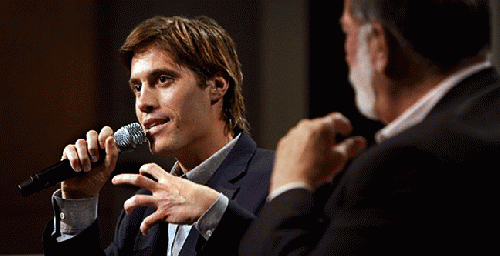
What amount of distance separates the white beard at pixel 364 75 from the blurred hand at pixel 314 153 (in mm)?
41

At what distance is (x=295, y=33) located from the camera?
1.62m

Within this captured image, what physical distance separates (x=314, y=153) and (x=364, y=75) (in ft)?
0.41

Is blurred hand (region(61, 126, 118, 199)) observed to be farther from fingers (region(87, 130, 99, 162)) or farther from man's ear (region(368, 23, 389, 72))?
man's ear (region(368, 23, 389, 72))

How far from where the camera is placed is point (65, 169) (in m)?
1.16

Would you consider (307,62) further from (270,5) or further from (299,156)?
(299,156)

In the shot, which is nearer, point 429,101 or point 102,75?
point 429,101

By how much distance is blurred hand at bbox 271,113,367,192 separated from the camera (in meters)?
0.80

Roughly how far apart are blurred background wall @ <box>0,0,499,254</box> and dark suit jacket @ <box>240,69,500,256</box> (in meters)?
0.67

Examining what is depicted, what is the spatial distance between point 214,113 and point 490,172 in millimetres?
723

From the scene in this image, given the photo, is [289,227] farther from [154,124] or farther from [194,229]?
[154,124]

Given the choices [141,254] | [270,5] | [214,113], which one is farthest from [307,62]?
[141,254]

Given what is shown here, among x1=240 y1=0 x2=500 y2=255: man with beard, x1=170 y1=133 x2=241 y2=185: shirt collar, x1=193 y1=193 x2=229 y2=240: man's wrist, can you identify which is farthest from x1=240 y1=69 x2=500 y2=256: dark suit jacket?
x1=170 y1=133 x2=241 y2=185: shirt collar

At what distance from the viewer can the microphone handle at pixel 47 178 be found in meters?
1.09

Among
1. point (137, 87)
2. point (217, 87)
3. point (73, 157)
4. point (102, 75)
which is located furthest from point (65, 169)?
point (102, 75)
